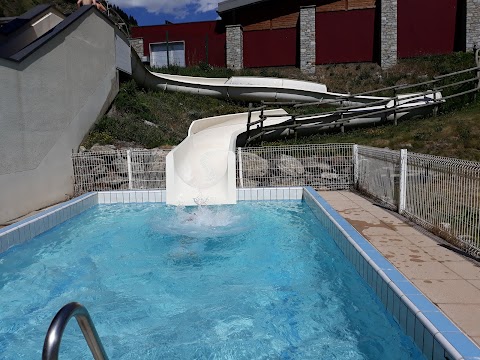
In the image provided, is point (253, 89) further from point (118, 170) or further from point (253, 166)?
point (118, 170)

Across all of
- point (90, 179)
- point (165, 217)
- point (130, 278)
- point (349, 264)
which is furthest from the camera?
point (90, 179)

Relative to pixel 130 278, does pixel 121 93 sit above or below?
above

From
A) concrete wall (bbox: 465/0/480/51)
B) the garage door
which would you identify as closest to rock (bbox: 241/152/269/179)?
concrete wall (bbox: 465/0/480/51)

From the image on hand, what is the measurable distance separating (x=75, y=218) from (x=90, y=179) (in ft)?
5.40

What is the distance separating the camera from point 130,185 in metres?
8.77

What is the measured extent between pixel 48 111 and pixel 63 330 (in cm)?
730

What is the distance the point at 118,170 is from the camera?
876 cm

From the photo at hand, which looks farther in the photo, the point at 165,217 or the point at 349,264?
the point at 165,217

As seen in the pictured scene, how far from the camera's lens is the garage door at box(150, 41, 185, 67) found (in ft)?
74.6

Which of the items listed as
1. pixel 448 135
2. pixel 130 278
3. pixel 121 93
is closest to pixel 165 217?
pixel 130 278

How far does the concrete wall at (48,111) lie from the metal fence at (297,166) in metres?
3.83

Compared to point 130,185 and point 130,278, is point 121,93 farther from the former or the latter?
point 130,278

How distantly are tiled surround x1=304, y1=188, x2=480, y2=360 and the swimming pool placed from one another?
0.02 meters

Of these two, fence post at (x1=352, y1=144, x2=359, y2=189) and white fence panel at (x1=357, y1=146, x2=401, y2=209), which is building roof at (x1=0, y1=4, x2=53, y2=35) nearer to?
fence post at (x1=352, y1=144, x2=359, y2=189)
